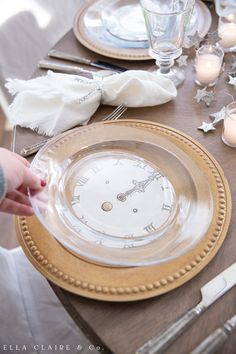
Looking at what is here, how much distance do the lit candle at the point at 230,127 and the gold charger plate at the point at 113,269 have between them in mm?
144

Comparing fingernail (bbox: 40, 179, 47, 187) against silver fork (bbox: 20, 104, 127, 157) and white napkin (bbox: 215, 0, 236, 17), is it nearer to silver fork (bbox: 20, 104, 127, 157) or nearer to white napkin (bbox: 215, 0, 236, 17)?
silver fork (bbox: 20, 104, 127, 157)

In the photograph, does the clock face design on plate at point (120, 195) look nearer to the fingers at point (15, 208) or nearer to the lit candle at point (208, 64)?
the fingers at point (15, 208)

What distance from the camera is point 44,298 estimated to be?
0.78 m

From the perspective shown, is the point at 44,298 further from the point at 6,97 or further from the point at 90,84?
the point at 6,97

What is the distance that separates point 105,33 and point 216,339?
68cm

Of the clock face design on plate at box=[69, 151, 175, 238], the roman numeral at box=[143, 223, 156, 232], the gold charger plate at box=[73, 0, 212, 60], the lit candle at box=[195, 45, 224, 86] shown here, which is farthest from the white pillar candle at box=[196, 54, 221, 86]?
the roman numeral at box=[143, 223, 156, 232]

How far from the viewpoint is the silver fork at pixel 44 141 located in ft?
2.40

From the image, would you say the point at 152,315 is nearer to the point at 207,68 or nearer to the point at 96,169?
the point at 96,169

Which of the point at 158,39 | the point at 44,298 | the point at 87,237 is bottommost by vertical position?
the point at 44,298

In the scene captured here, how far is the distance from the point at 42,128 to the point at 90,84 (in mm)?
126

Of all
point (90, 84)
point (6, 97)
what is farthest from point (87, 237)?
point (6, 97)

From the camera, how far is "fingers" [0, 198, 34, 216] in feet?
1.98

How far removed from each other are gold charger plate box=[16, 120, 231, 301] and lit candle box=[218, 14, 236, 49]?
0.41m

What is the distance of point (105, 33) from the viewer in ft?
3.15
